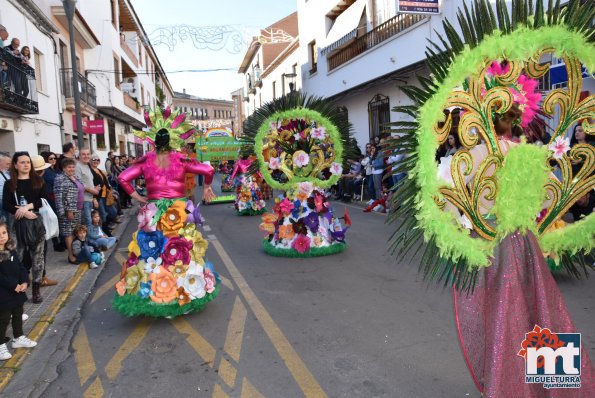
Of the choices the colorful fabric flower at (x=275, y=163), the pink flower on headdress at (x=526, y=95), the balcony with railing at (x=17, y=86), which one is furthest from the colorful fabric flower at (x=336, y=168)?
the balcony with railing at (x=17, y=86)

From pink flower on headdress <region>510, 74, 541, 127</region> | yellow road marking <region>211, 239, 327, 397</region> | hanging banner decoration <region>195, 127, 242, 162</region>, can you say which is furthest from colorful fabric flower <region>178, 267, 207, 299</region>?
hanging banner decoration <region>195, 127, 242, 162</region>

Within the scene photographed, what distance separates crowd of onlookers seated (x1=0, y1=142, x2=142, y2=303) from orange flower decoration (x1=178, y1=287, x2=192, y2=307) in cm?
177

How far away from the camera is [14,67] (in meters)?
11.8

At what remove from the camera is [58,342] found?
460 centimetres

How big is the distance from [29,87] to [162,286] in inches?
414

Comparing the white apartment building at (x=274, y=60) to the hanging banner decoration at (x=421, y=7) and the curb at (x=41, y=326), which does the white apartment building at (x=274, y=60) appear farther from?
the curb at (x=41, y=326)

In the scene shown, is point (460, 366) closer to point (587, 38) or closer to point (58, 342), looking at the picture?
point (587, 38)

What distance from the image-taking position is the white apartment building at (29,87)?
11781mm

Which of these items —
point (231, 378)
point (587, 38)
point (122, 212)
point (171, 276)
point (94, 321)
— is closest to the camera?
point (587, 38)

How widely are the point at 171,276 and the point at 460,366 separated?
2.69 meters

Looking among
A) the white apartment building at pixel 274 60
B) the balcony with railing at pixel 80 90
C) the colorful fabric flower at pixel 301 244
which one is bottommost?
the colorful fabric flower at pixel 301 244

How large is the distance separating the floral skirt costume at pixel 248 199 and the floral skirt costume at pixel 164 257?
8.37 meters

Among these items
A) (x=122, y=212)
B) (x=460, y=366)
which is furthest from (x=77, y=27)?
(x=460, y=366)

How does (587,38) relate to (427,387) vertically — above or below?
above
